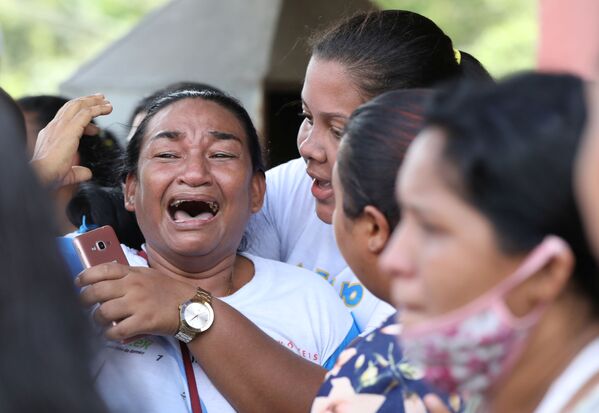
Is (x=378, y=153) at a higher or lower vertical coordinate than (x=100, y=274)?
higher

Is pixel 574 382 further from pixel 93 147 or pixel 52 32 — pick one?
pixel 52 32

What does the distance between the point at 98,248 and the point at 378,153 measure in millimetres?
849

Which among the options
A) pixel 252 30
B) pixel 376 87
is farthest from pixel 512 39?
pixel 376 87

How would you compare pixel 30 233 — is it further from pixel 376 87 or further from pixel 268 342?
pixel 376 87

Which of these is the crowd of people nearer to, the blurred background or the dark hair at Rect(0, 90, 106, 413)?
the dark hair at Rect(0, 90, 106, 413)

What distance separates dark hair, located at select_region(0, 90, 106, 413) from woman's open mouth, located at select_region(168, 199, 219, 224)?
1.47 metres

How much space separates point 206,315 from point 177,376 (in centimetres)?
18

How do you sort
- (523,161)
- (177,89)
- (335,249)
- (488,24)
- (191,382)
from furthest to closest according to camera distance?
(488,24)
(177,89)
(335,249)
(191,382)
(523,161)

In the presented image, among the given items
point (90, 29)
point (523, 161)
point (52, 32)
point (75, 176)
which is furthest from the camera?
point (52, 32)

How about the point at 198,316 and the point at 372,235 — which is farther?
the point at 198,316

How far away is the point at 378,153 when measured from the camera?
1960 millimetres

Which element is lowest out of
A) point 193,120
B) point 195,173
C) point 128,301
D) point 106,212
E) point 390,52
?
point 106,212

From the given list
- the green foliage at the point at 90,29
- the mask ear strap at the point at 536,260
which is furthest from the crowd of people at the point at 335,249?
the green foliage at the point at 90,29

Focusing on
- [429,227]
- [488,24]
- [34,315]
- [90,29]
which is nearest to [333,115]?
[429,227]
